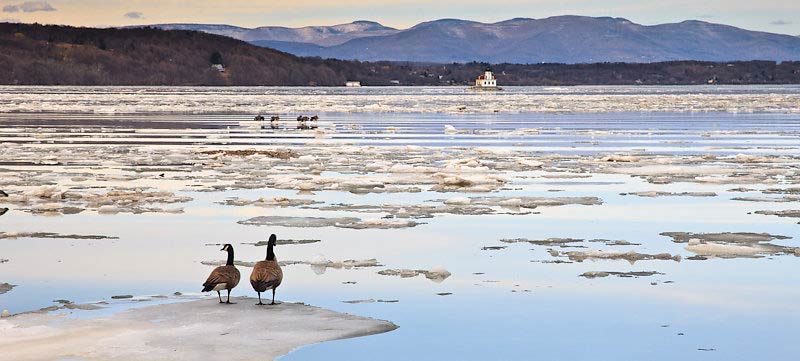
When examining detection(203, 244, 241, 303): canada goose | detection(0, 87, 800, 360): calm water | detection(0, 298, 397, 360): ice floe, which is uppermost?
detection(203, 244, 241, 303): canada goose

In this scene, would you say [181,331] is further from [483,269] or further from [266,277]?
[483,269]

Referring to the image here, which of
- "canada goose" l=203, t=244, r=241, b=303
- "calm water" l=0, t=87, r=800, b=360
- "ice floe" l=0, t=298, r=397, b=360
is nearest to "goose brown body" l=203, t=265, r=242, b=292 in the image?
"canada goose" l=203, t=244, r=241, b=303

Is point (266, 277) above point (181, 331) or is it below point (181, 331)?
above

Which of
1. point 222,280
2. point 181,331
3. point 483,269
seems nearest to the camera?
point 181,331

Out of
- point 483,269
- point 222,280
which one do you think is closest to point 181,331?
point 222,280

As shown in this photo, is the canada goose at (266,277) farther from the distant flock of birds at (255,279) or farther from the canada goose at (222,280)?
the canada goose at (222,280)

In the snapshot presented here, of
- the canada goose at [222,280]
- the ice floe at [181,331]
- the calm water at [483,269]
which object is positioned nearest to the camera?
the ice floe at [181,331]

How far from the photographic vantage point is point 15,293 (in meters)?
8.85

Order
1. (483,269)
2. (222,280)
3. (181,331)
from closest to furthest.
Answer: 1. (181,331)
2. (222,280)
3. (483,269)

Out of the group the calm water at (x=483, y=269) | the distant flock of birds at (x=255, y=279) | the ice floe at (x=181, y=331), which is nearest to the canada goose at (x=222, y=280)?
the distant flock of birds at (x=255, y=279)

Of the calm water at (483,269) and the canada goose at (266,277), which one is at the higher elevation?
the canada goose at (266,277)

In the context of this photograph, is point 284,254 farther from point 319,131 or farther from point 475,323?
point 319,131

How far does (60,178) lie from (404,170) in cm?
509

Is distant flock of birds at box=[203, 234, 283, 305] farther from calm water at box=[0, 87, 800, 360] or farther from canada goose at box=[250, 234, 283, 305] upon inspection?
calm water at box=[0, 87, 800, 360]
